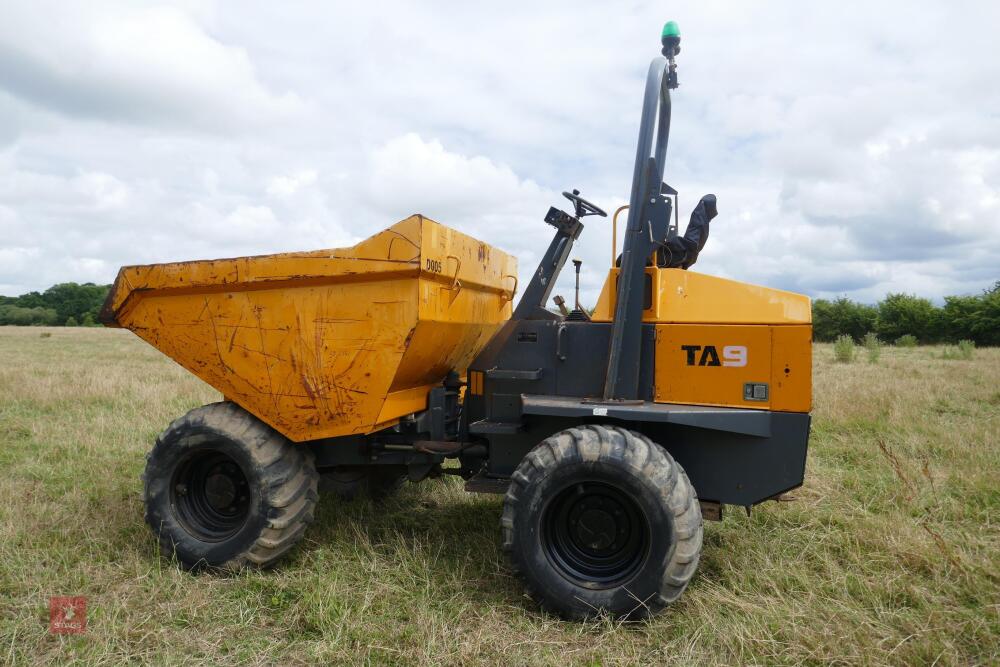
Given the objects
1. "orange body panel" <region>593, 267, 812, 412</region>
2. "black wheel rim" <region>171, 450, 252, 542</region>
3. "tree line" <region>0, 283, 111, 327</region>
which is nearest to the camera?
"orange body panel" <region>593, 267, 812, 412</region>

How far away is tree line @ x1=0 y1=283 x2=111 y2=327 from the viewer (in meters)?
61.5

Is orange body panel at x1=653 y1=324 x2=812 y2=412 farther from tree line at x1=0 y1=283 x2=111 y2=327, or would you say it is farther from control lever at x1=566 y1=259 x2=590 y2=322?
tree line at x1=0 y1=283 x2=111 y2=327

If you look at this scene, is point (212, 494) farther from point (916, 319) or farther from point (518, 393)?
point (916, 319)

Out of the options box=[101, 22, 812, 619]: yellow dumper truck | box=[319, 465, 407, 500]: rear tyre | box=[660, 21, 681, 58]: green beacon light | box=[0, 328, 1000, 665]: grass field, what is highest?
box=[660, 21, 681, 58]: green beacon light

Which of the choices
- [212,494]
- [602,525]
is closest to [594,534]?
[602,525]

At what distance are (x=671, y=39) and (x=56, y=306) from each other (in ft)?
275

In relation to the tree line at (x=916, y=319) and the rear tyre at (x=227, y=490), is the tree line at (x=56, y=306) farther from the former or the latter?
the rear tyre at (x=227, y=490)

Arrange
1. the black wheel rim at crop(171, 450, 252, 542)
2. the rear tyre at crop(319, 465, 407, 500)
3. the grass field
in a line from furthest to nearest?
the rear tyre at crop(319, 465, 407, 500)
the black wheel rim at crop(171, 450, 252, 542)
the grass field

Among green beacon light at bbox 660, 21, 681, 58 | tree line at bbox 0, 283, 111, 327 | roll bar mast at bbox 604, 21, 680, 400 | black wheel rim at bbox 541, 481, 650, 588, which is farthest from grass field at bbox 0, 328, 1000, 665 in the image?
tree line at bbox 0, 283, 111, 327

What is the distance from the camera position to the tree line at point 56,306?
61531mm

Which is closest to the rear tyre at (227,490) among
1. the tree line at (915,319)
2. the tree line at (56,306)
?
the tree line at (915,319)

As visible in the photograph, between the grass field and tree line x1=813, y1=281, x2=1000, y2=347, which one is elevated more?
tree line x1=813, y1=281, x2=1000, y2=347

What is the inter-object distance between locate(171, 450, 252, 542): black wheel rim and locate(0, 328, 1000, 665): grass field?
340mm

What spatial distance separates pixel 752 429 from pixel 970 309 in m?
36.2
